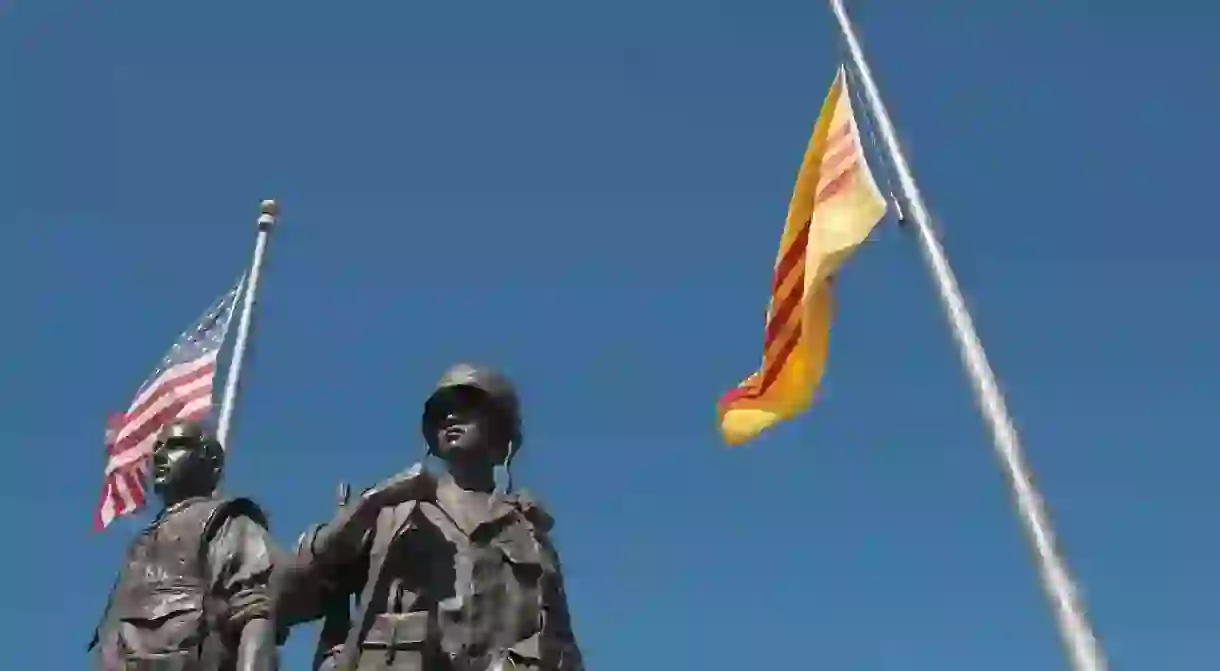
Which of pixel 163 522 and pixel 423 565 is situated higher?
pixel 163 522

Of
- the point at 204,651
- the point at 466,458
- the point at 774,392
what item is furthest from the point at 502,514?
the point at 774,392

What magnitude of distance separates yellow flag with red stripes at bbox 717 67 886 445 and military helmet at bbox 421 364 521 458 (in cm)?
651

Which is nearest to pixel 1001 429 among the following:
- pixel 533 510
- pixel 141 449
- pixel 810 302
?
pixel 810 302

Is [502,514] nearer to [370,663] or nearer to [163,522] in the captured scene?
[370,663]

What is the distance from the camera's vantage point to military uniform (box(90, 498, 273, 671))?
273 inches

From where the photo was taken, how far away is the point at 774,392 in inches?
527

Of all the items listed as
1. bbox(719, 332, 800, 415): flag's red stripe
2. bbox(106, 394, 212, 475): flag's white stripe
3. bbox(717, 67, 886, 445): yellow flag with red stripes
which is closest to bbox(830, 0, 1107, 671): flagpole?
bbox(717, 67, 886, 445): yellow flag with red stripes

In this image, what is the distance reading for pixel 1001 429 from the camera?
11508 millimetres

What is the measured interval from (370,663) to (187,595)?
1394 mm

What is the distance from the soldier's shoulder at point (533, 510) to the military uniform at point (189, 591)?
1200 millimetres

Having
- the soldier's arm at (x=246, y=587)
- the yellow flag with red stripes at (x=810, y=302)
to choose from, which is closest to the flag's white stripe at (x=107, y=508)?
the yellow flag with red stripes at (x=810, y=302)

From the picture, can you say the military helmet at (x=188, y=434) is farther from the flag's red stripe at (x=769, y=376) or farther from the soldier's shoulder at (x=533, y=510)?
the flag's red stripe at (x=769, y=376)

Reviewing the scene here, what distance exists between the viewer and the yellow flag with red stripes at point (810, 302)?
13164mm

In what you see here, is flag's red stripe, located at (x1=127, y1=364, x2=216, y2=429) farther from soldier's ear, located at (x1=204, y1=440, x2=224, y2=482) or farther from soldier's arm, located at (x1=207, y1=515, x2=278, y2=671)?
soldier's arm, located at (x1=207, y1=515, x2=278, y2=671)
